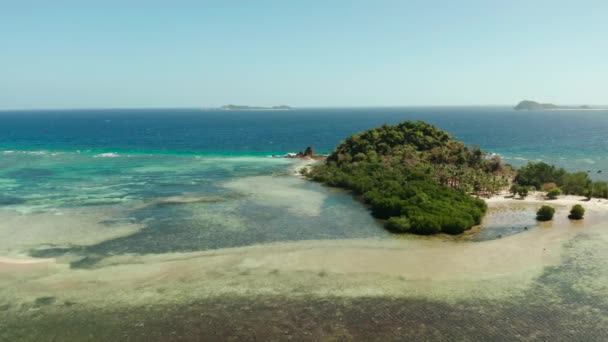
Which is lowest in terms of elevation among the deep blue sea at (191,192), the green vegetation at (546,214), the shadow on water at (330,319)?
the shadow on water at (330,319)

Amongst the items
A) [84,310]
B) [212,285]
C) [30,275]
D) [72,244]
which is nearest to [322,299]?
[212,285]

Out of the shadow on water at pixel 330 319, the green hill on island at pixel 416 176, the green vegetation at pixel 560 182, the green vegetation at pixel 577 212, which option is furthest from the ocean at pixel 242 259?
the green vegetation at pixel 560 182

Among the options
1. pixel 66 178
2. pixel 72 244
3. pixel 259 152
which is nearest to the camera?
pixel 72 244

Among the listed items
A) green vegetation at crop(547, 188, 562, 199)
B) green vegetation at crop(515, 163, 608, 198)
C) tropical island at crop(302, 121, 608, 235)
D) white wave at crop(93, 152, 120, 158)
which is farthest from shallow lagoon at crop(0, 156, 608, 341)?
white wave at crop(93, 152, 120, 158)

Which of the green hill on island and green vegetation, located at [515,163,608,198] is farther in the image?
green vegetation, located at [515,163,608,198]

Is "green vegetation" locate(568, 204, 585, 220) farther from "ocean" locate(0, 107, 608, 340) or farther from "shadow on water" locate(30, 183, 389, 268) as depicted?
"shadow on water" locate(30, 183, 389, 268)

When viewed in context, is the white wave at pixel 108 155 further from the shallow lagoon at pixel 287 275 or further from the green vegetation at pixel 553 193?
the green vegetation at pixel 553 193

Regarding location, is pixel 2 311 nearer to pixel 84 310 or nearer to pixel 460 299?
pixel 84 310
